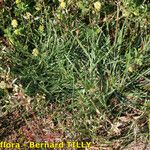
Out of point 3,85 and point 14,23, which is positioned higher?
point 14,23

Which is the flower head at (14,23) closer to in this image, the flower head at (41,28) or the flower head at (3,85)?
the flower head at (41,28)

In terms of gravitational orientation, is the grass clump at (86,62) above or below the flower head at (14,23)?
below

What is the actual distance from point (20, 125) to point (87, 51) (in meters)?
0.68

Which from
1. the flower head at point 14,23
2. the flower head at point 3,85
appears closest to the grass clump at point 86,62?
the flower head at point 14,23

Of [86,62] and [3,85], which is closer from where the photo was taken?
[3,85]

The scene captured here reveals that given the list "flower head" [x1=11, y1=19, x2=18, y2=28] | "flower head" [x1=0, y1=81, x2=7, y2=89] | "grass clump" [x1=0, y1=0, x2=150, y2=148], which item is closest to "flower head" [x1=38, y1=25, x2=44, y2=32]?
"grass clump" [x1=0, y1=0, x2=150, y2=148]

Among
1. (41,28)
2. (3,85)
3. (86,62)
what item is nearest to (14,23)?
(41,28)

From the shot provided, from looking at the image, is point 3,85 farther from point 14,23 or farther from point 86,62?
point 86,62

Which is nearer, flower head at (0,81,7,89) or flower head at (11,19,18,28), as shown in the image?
flower head at (0,81,7,89)

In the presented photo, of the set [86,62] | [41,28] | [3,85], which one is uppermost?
[41,28]

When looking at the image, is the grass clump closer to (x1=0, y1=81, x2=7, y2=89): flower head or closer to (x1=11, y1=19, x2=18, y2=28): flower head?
(x1=11, y1=19, x2=18, y2=28): flower head

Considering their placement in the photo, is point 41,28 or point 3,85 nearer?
point 3,85

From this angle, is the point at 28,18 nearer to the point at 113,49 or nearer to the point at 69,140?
the point at 113,49

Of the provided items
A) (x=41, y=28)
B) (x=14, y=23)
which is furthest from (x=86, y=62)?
(x=14, y=23)
